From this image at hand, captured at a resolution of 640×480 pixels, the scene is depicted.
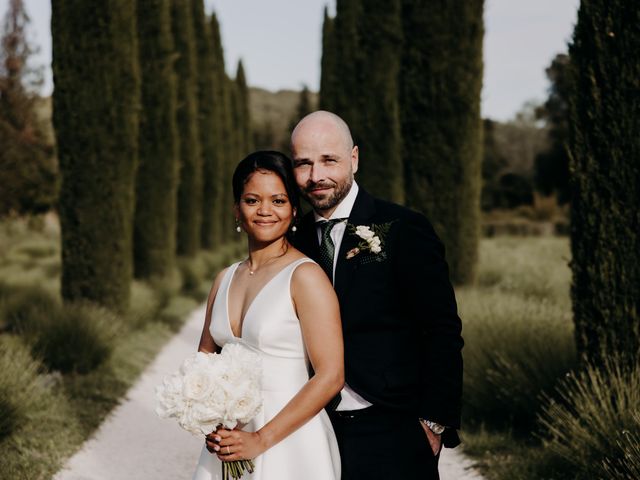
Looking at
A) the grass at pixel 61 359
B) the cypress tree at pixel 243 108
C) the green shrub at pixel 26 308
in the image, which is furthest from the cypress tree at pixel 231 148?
the green shrub at pixel 26 308

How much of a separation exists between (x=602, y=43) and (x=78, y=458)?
5.31 m

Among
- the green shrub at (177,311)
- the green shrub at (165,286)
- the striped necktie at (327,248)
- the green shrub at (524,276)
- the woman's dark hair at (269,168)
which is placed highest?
the woman's dark hair at (269,168)

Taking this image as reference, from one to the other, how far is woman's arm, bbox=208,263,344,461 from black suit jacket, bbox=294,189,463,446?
0.18 m

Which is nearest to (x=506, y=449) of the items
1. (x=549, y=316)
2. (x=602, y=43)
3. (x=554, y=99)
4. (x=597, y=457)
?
(x=597, y=457)

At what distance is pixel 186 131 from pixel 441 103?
12.3 metres

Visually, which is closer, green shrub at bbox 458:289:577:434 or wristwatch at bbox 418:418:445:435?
wristwatch at bbox 418:418:445:435

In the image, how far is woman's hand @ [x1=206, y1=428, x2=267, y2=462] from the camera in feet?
8.49

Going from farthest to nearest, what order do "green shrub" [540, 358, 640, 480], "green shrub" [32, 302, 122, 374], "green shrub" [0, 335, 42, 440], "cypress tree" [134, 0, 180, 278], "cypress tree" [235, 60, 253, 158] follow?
"cypress tree" [235, 60, 253, 158]
"cypress tree" [134, 0, 180, 278]
"green shrub" [32, 302, 122, 374]
"green shrub" [0, 335, 42, 440]
"green shrub" [540, 358, 640, 480]

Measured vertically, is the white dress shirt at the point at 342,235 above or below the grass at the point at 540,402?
above

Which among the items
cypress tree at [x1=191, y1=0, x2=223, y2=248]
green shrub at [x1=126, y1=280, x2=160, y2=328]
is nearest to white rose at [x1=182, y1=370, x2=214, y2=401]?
green shrub at [x1=126, y1=280, x2=160, y2=328]

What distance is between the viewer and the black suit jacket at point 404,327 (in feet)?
9.33

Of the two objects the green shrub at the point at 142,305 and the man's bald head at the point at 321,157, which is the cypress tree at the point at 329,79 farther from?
the man's bald head at the point at 321,157

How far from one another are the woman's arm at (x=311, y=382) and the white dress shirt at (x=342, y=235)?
0.72 ft

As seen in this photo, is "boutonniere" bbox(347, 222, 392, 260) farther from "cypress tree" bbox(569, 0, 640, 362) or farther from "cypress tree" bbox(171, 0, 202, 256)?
"cypress tree" bbox(171, 0, 202, 256)
